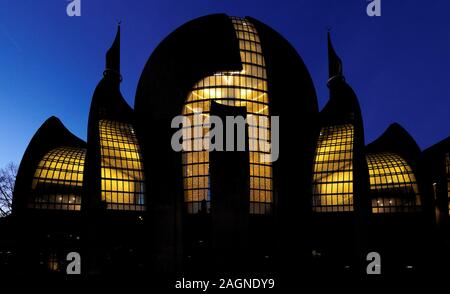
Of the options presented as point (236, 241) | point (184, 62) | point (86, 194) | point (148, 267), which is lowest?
point (148, 267)

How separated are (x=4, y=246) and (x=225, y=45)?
1167 inches

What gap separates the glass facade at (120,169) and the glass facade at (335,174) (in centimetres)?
1812

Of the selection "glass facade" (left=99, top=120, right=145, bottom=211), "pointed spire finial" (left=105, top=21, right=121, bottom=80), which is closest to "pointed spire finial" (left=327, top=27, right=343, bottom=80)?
"glass facade" (left=99, top=120, right=145, bottom=211)

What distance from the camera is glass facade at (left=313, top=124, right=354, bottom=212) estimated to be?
40.2 meters

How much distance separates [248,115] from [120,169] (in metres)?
13.9

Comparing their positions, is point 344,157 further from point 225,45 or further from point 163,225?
point 163,225

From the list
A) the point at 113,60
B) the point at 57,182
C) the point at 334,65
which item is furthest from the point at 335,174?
the point at 57,182

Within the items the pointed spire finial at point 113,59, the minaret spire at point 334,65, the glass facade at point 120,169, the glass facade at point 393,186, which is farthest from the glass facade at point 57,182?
the glass facade at point 393,186

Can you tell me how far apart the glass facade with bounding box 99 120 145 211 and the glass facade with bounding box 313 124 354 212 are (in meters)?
18.1

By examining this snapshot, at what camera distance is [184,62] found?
40156 mm

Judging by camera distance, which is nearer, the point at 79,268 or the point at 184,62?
the point at 79,268
